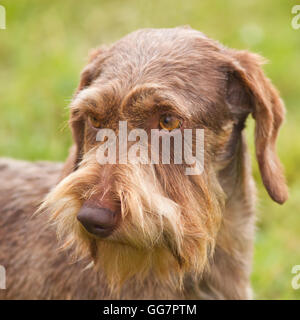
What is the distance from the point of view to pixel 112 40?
894 cm

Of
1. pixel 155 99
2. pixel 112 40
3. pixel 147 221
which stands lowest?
pixel 147 221

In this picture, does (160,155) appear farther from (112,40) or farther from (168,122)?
(112,40)

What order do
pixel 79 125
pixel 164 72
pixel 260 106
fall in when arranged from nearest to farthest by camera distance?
pixel 164 72 < pixel 260 106 < pixel 79 125

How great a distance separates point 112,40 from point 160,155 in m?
5.52

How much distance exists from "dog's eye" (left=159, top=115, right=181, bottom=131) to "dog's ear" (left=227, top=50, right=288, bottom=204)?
481 mm

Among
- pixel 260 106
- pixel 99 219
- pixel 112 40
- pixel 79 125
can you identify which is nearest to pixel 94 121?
pixel 79 125

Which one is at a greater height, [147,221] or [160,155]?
[160,155]

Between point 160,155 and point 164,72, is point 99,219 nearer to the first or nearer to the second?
point 160,155

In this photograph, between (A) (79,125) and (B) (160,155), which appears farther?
(A) (79,125)

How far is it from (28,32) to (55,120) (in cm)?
221

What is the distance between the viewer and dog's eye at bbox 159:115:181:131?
367 centimetres

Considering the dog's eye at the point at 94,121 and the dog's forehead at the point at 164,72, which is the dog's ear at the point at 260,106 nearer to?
the dog's forehead at the point at 164,72

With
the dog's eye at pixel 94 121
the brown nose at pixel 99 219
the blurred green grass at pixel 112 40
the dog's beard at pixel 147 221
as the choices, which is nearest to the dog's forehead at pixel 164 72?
the dog's eye at pixel 94 121

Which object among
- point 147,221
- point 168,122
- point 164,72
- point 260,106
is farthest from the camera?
point 260,106
